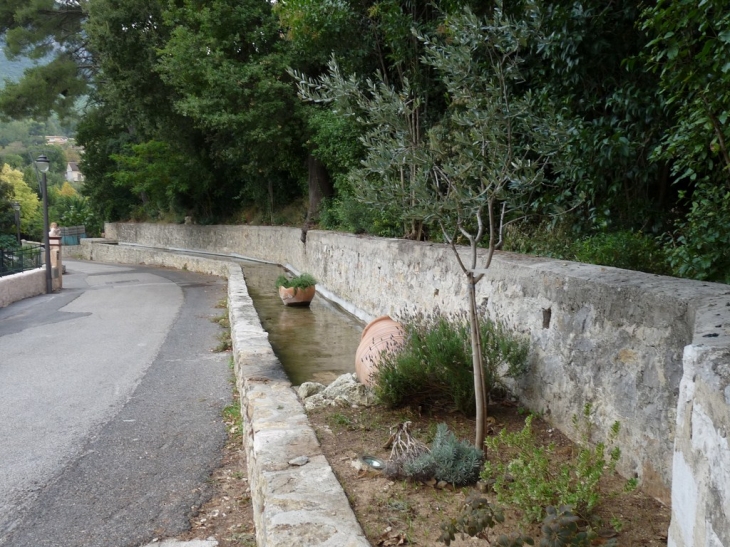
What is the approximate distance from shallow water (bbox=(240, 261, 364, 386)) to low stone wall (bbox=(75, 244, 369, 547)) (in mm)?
990

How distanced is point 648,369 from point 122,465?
3.72m

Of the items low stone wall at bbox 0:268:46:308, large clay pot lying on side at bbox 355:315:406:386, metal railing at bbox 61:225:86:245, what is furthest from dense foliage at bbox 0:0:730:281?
metal railing at bbox 61:225:86:245

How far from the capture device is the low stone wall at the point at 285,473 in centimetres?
264

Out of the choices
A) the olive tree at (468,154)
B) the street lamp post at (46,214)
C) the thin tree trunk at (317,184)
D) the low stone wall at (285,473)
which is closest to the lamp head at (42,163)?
the street lamp post at (46,214)

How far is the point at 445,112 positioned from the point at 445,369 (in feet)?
22.8

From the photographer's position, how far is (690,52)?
4496 mm

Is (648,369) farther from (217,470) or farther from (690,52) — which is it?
(217,470)

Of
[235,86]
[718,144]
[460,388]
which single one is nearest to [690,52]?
[718,144]

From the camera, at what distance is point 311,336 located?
9.29 meters

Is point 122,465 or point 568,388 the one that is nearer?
point 568,388

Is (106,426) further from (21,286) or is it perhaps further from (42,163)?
(42,163)

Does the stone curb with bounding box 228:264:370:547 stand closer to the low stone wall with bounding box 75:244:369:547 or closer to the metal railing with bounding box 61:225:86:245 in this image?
the low stone wall with bounding box 75:244:369:547

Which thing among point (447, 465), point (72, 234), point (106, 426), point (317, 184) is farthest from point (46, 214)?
point (72, 234)

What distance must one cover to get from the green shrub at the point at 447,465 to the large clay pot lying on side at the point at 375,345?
1715mm
